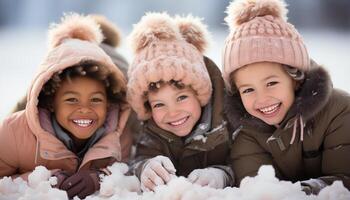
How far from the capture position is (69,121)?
2.17 meters

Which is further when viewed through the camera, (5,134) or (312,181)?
(5,134)

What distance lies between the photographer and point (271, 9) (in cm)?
206

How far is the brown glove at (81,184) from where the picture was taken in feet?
6.39

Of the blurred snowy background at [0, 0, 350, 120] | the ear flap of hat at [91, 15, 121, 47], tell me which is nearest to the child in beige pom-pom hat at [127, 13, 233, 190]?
the ear flap of hat at [91, 15, 121, 47]

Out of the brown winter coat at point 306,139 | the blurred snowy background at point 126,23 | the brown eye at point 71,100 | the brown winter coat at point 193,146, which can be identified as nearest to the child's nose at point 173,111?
the brown winter coat at point 193,146

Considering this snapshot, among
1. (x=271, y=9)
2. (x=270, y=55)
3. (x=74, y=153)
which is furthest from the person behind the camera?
(x=74, y=153)

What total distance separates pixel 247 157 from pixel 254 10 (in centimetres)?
61

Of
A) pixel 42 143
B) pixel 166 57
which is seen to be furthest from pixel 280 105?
pixel 42 143

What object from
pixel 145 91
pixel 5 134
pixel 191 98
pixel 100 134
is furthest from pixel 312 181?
pixel 5 134

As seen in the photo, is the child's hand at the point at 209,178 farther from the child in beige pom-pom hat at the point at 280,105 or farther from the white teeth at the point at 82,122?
the white teeth at the point at 82,122

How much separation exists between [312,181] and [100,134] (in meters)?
0.97

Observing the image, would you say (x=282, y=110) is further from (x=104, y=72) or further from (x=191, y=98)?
(x=104, y=72)

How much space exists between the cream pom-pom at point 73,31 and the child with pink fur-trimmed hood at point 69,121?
91 millimetres

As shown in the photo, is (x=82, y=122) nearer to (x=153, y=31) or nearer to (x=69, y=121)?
(x=69, y=121)
